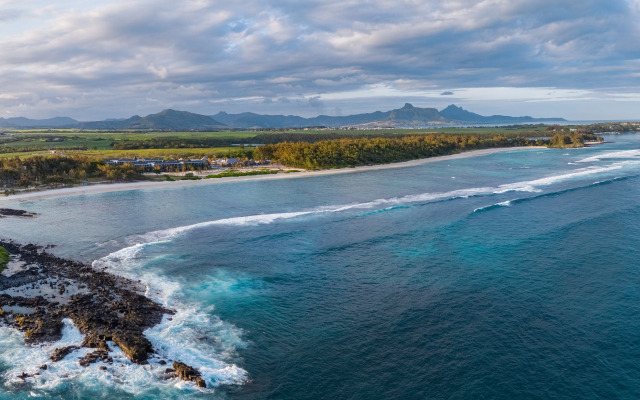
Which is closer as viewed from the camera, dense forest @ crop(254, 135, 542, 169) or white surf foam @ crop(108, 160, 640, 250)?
white surf foam @ crop(108, 160, 640, 250)

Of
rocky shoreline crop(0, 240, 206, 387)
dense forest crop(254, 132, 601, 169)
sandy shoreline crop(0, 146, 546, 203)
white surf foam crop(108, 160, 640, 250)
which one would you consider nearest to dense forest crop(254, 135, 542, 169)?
dense forest crop(254, 132, 601, 169)

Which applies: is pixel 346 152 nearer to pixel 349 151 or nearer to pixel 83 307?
pixel 349 151

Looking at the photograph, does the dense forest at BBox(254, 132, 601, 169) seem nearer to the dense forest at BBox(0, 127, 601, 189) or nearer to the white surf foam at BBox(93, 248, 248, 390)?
the dense forest at BBox(0, 127, 601, 189)

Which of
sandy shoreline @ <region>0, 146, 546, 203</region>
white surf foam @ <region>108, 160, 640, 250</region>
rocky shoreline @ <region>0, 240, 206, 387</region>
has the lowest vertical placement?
rocky shoreline @ <region>0, 240, 206, 387</region>

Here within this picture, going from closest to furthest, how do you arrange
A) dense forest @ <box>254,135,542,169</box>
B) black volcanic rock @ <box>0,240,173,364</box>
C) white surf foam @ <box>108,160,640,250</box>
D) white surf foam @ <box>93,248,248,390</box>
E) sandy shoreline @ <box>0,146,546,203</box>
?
white surf foam @ <box>93,248,248,390</box> → black volcanic rock @ <box>0,240,173,364</box> → white surf foam @ <box>108,160,640,250</box> → sandy shoreline @ <box>0,146,546,203</box> → dense forest @ <box>254,135,542,169</box>

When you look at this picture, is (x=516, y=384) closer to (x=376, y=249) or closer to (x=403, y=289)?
(x=403, y=289)

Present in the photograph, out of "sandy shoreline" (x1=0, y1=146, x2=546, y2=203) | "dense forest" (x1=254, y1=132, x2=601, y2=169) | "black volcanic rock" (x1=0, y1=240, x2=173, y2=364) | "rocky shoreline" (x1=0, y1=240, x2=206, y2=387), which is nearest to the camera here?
"rocky shoreline" (x1=0, y1=240, x2=206, y2=387)

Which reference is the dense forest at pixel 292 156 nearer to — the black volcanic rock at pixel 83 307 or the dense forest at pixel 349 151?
the dense forest at pixel 349 151

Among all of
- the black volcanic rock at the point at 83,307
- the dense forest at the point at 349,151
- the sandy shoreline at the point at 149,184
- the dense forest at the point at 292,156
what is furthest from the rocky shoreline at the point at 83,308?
the dense forest at the point at 349,151
